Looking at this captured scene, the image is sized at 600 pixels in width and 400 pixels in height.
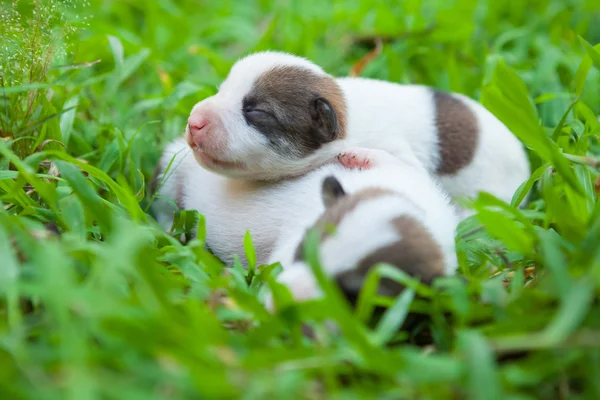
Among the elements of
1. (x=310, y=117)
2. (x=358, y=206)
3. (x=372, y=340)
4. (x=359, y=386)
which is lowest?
(x=359, y=386)

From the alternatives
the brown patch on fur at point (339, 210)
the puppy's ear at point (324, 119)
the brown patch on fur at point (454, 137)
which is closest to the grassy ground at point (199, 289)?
the brown patch on fur at point (339, 210)

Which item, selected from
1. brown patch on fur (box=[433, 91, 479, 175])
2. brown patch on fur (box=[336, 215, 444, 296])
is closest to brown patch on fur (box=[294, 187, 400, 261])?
brown patch on fur (box=[336, 215, 444, 296])

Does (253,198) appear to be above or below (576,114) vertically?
below

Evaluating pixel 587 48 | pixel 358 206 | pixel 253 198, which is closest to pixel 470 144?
pixel 587 48

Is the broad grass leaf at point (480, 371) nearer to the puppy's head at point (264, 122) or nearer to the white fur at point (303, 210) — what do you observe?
the white fur at point (303, 210)

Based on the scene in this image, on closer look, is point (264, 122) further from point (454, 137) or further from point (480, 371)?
point (480, 371)

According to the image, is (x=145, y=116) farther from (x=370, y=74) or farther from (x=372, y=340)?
(x=372, y=340)
